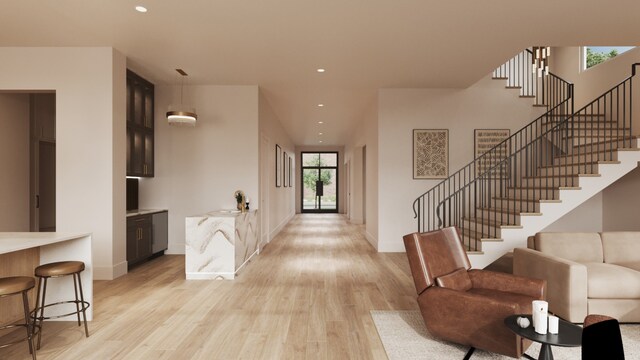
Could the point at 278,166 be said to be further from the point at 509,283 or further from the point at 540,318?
the point at 540,318

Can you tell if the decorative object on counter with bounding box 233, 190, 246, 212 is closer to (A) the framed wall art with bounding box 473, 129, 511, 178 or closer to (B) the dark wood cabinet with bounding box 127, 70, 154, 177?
(B) the dark wood cabinet with bounding box 127, 70, 154, 177

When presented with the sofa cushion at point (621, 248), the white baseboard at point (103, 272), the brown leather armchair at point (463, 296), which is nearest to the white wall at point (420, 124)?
the sofa cushion at point (621, 248)

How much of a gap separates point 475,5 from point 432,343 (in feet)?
10.5

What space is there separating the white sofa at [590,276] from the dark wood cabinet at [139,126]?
5.58 m

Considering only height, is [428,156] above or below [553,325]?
above

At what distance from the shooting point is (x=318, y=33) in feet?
14.1

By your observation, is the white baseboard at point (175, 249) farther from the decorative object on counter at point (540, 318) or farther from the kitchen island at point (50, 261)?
the decorative object on counter at point (540, 318)

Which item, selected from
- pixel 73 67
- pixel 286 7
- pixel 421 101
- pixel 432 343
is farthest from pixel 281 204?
pixel 432 343

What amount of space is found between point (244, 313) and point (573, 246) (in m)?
3.45

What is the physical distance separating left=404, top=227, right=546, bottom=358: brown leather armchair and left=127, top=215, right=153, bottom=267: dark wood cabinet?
425 centimetres

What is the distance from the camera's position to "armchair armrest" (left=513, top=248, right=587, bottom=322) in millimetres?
3064

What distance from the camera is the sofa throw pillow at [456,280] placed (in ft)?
9.33

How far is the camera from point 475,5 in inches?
143

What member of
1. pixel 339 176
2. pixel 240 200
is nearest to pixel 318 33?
pixel 240 200
